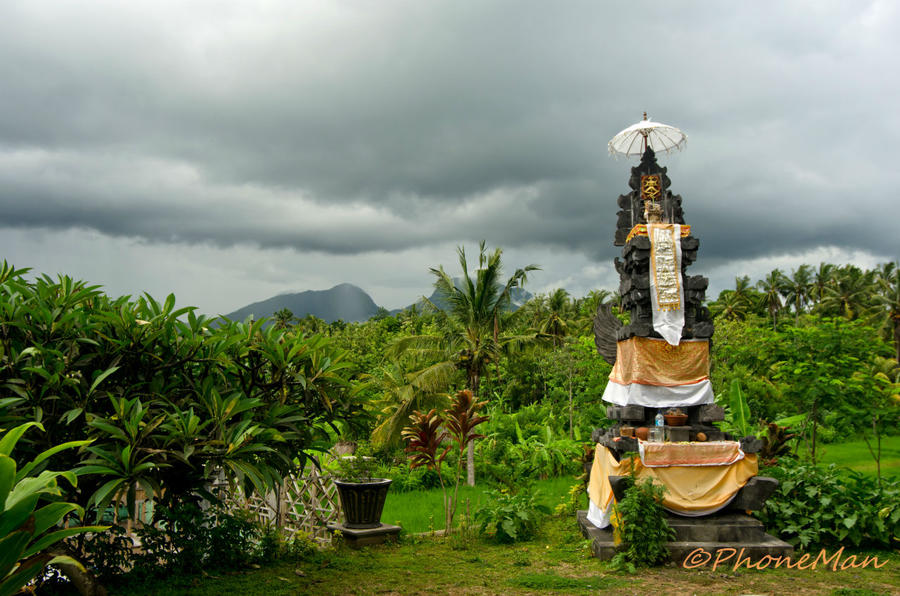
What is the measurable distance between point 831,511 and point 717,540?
5.61 ft

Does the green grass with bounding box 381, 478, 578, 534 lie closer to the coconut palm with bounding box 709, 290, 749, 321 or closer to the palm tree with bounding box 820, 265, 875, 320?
the coconut palm with bounding box 709, 290, 749, 321

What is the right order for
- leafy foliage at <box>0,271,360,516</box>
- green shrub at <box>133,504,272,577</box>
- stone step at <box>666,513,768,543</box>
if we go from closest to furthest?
leafy foliage at <box>0,271,360,516</box>, green shrub at <box>133,504,272,577</box>, stone step at <box>666,513,768,543</box>

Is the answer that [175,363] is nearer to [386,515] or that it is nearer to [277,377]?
[277,377]

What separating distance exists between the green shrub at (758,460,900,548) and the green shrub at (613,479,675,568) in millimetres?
1808

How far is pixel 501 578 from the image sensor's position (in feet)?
21.0

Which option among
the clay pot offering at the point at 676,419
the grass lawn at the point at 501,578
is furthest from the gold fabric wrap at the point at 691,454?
the grass lawn at the point at 501,578

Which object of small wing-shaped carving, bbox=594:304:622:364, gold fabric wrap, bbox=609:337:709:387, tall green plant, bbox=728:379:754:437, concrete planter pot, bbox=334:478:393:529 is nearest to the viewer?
concrete planter pot, bbox=334:478:393:529

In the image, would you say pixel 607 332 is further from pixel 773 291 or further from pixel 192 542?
pixel 773 291

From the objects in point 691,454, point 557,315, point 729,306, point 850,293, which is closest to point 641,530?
point 691,454

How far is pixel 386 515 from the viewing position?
11492 mm

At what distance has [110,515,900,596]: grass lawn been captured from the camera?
5797mm

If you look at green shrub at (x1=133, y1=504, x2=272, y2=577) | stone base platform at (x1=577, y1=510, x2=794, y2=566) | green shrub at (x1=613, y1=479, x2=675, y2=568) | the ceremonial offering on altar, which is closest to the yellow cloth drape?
the ceremonial offering on altar

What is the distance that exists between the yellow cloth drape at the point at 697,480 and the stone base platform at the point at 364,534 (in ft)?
10.0

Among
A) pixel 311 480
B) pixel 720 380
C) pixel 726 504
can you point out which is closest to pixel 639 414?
pixel 726 504
